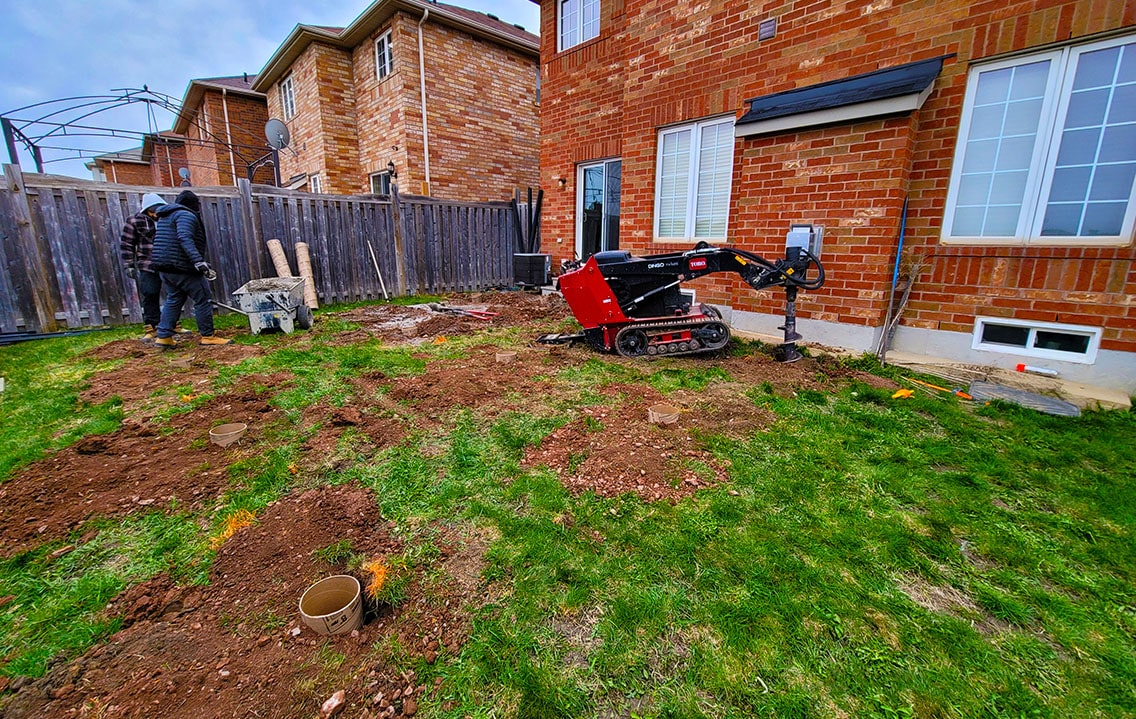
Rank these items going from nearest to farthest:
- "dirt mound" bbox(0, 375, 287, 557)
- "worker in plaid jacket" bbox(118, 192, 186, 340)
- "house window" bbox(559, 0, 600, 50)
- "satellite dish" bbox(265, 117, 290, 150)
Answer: "dirt mound" bbox(0, 375, 287, 557) → "worker in plaid jacket" bbox(118, 192, 186, 340) → "house window" bbox(559, 0, 600, 50) → "satellite dish" bbox(265, 117, 290, 150)

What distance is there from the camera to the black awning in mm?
4367

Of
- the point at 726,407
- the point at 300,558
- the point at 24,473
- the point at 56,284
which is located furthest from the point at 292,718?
the point at 56,284

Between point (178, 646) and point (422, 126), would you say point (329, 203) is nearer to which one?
point (422, 126)

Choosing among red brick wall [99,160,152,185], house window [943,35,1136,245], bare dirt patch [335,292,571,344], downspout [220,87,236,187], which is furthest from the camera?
red brick wall [99,160,152,185]

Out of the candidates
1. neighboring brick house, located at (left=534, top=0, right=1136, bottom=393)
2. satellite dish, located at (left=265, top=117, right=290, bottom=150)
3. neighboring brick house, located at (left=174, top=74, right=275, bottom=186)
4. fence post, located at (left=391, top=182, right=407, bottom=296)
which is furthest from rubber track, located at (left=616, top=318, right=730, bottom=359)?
neighboring brick house, located at (left=174, top=74, right=275, bottom=186)

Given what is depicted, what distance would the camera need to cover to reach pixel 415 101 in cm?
1184

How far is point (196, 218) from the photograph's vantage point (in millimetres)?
6113

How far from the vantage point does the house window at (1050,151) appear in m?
3.85

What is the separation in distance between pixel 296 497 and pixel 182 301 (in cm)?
511

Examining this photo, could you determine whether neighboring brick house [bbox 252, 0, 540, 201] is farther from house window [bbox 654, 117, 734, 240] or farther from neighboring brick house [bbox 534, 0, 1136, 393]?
house window [bbox 654, 117, 734, 240]

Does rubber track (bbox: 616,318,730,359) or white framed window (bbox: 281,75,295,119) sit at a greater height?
white framed window (bbox: 281,75,295,119)

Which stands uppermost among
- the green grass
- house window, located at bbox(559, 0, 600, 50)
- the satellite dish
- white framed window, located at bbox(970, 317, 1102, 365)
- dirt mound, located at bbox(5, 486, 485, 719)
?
house window, located at bbox(559, 0, 600, 50)

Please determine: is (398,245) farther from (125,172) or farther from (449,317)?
(125,172)

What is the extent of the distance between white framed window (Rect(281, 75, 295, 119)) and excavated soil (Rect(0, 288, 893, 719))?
13.1m
